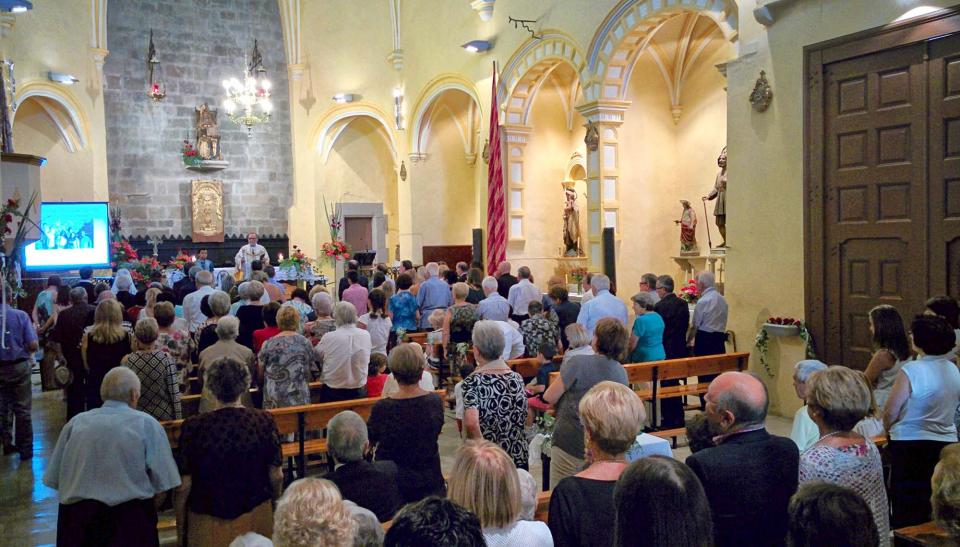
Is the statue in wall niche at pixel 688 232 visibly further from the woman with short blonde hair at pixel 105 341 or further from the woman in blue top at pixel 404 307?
the woman with short blonde hair at pixel 105 341

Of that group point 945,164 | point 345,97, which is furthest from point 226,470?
point 345,97

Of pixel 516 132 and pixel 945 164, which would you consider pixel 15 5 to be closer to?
pixel 516 132

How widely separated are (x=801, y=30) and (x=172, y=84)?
525 inches

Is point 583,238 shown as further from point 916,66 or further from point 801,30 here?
point 916,66

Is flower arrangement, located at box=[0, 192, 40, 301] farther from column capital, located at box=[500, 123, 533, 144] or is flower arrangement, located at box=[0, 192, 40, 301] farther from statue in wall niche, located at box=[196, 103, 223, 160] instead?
statue in wall niche, located at box=[196, 103, 223, 160]

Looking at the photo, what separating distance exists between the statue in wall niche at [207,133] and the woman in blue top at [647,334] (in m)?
12.7

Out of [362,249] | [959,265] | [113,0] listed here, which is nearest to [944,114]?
[959,265]

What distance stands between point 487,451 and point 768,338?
18.8 ft

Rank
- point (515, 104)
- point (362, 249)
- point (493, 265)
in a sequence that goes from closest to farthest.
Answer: point (493, 265), point (515, 104), point (362, 249)

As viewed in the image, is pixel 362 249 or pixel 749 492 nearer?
pixel 749 492

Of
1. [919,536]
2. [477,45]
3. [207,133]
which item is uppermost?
[477,45]

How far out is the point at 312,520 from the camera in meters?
2.12

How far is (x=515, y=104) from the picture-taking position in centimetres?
1312

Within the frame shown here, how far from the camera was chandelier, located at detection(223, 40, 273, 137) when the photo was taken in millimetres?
15055
